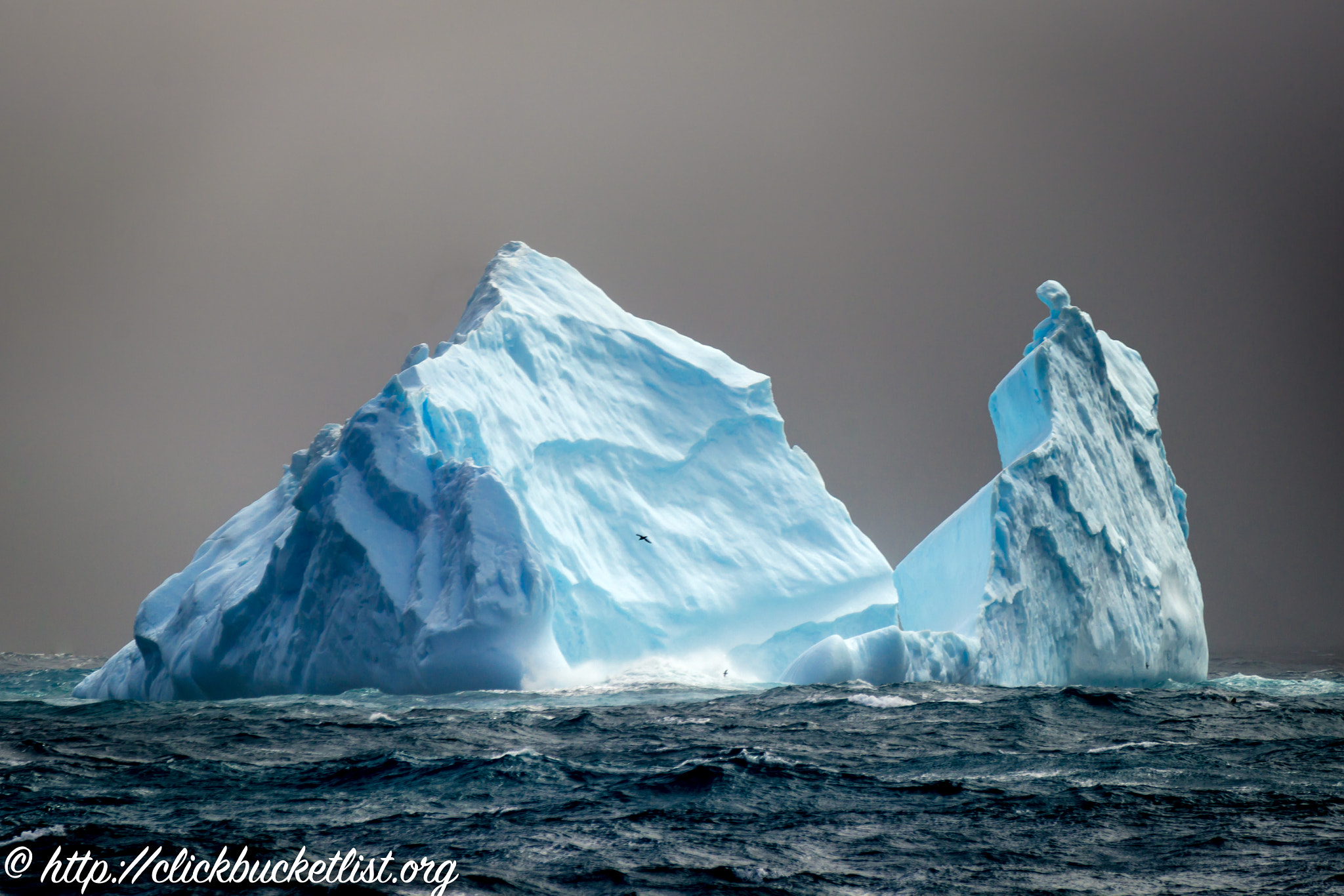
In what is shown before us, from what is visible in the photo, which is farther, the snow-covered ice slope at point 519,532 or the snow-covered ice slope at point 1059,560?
the snow-covered ice slope at point 1059,560

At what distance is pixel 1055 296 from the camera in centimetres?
1648

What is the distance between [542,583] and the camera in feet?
44.0

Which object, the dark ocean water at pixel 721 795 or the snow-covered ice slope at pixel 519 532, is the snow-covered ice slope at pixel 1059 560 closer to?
the dark ocean water at pixel 721 795

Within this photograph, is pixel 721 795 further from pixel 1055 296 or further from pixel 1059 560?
pixel 1055 296

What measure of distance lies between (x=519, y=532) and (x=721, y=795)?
741cm

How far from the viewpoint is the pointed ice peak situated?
648 inches

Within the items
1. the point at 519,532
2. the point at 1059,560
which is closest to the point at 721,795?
the point at 519,532

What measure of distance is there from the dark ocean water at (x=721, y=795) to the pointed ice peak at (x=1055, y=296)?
280 inches

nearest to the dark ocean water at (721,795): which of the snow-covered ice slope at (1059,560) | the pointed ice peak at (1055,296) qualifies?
the snow-covered ice slope at (1059,560)

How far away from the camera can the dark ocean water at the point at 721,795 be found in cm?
516

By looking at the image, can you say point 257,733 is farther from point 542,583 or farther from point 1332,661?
point 1332,661

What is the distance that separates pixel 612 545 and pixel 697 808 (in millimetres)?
10260

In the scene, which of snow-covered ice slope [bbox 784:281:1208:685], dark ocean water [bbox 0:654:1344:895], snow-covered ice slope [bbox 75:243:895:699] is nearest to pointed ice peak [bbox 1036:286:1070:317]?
snow-covered ice slope [bbox 784:281:1208:685]

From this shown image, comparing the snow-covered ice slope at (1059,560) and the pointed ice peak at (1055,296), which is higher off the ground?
the pointed ice peak at (1055,296)
